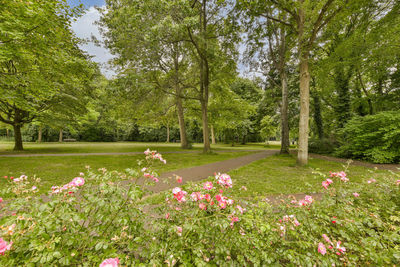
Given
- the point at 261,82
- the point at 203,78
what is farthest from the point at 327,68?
the point at 203,78

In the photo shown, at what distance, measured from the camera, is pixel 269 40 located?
41.8 feet

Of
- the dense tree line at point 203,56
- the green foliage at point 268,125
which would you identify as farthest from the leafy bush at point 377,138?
the green foliage at point 268,125

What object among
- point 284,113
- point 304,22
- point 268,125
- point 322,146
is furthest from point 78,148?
point 322,146

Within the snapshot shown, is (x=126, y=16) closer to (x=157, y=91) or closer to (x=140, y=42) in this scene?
(x=140, y=42)

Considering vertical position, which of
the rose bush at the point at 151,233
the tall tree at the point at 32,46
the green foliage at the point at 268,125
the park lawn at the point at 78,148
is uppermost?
the tall tree at the point at 32,46

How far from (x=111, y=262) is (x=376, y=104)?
19294 mm

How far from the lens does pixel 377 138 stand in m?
9.65

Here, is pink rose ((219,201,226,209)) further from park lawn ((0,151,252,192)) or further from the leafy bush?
the leafy bush

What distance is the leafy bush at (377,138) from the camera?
883 cm

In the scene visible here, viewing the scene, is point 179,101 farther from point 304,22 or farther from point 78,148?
point 304,22

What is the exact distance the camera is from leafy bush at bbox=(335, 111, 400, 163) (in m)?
8.83

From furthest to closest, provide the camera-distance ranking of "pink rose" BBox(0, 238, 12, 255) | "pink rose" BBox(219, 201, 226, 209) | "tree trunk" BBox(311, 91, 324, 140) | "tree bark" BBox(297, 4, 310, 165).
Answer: "tree trunk" BBox(311, 91, 324, 140), "tree bark" BBox(297, 4, 310, 165), "pink rose" BBox(219, 201, 226, 209), "pink rose" BBox(0, 238, 12, 255)

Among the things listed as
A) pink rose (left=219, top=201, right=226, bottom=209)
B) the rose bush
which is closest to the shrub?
the rose bush

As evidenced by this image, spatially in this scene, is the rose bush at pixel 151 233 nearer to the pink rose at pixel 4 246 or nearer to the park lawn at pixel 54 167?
the pink rose at pixel 4 246
